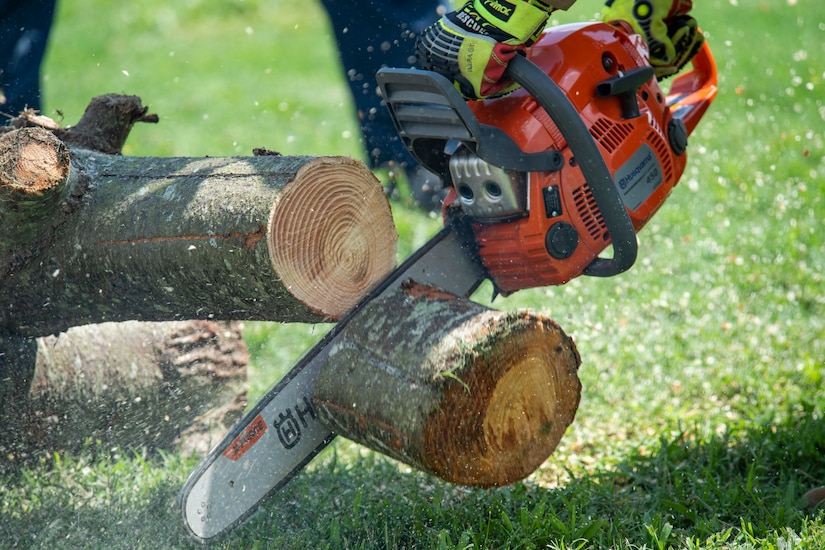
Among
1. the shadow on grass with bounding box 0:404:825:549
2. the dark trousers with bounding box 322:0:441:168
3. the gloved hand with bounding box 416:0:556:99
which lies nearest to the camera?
the gloved hand with bounding box 416:0:556:99

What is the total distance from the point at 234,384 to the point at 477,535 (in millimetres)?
1266

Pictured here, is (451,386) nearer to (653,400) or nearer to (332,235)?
(332,235)

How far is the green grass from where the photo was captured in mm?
2512

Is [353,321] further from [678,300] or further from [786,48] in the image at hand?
[786,48]

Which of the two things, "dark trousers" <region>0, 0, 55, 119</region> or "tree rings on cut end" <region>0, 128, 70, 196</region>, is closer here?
"tree rings on cut end" <region>0, 128, 70, 196</region>

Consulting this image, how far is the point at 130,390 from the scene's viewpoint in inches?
116

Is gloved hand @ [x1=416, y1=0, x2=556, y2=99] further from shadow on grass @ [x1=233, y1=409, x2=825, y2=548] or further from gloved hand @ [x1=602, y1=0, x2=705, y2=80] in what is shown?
shadow on grass @ [x1=233, y1=409, x2=825, y2=548]

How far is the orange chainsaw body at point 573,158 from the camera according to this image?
8.15 ft

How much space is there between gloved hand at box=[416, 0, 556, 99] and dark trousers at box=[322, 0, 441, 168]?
167 cm

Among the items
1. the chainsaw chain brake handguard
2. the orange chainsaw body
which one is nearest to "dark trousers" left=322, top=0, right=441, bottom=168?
the orange chainsaw body

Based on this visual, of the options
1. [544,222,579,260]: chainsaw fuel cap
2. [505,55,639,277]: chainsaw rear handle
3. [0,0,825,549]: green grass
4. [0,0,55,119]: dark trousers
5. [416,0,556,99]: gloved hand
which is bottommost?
[0,0,825,549]: green grass

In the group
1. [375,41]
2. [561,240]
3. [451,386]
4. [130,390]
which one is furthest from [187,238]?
[375,41]

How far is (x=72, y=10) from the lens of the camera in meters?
10.3

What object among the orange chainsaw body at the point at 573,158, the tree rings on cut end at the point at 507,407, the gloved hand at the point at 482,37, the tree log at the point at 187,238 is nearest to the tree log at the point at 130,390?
the tree log at the point at 187,238
